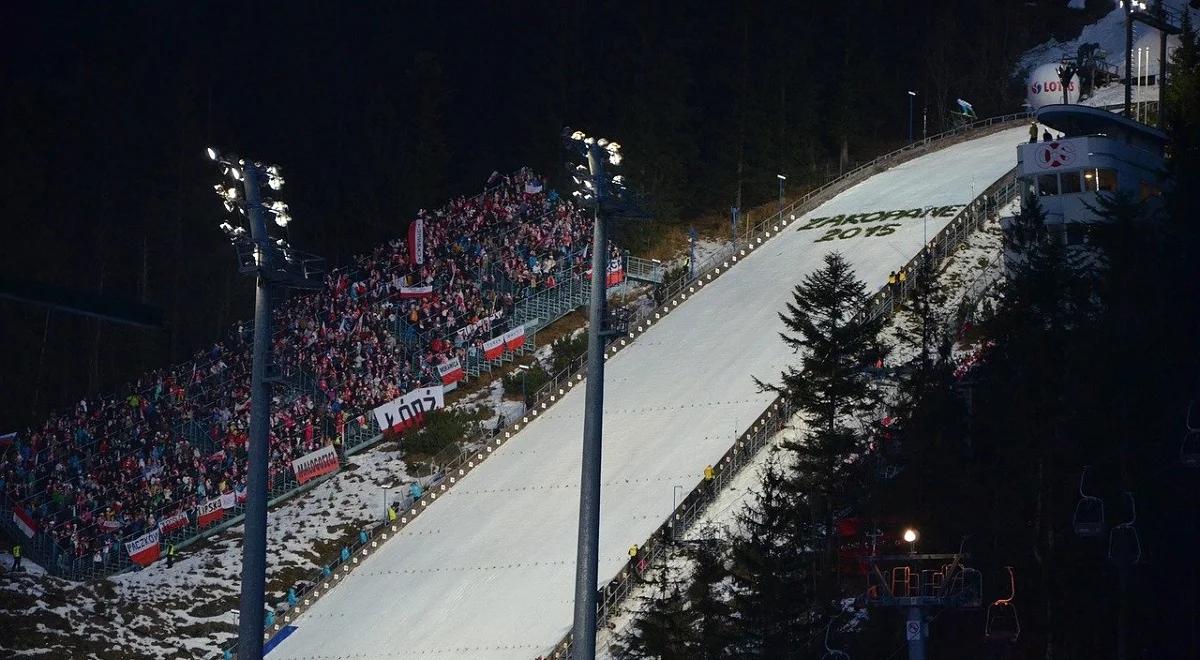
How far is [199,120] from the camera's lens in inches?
2790

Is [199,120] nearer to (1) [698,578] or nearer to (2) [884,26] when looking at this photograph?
(2) [884,26]

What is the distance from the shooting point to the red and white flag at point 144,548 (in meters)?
44.1

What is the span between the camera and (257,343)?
750 inches

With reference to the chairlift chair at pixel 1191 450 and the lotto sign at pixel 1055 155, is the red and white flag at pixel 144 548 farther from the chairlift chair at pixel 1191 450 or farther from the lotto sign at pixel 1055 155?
the chairlift chair at pixel 1191 450

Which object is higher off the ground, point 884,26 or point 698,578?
point 884,26

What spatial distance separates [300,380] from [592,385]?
31.9m

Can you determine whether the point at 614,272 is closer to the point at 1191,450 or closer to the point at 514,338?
the point at 514,338

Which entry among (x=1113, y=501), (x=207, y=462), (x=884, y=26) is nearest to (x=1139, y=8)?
(x=1113, y=501)

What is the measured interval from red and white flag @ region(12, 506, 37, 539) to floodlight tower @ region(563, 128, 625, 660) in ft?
90.4

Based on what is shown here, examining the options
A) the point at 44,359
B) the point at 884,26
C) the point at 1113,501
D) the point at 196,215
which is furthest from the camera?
the point at 884,26

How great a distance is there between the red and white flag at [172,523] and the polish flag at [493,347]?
36.4 ft

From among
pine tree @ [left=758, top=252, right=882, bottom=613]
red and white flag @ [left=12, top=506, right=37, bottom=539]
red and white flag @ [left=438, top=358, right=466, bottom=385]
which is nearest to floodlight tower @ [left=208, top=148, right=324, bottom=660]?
pine tree @ [left=758, top=252, right=882, bottom=613]

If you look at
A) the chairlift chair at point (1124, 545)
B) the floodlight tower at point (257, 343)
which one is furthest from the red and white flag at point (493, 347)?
the floodlight tower at point (257, 343)

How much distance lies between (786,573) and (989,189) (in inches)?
1041
